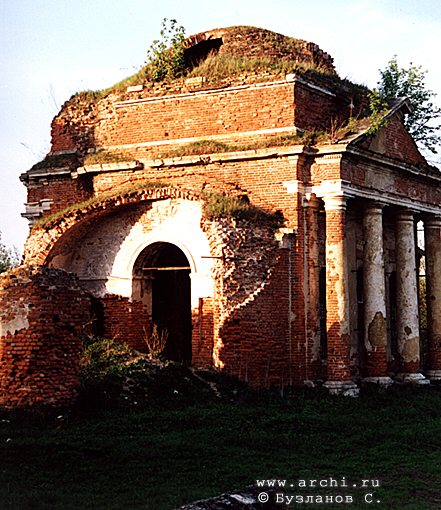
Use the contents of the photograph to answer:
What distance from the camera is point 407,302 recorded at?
18.1 metres

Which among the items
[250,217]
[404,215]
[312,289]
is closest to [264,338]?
[312,289]

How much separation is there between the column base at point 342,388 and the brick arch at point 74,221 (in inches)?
173

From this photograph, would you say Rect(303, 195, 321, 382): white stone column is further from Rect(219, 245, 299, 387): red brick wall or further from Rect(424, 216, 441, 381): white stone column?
Rect(424, 216, 441, 381): white stone column

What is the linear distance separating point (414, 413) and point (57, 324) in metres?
6.20

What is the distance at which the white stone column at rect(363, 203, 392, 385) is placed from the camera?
16.8 m

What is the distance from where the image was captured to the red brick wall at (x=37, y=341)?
11570mm

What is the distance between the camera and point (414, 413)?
47.1ft

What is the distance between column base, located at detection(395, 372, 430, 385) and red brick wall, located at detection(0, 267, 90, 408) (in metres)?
8.16

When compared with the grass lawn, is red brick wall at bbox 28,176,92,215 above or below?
above

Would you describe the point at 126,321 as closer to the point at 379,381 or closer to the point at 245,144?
the point at 245,144

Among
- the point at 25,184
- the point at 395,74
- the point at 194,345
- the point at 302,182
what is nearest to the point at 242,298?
the point at 194,345

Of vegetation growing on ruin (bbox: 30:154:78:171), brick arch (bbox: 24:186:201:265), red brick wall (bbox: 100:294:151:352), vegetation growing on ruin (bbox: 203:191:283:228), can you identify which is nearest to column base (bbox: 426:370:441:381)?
vegetation growing on ruin (bbox: 203:191:283:228)

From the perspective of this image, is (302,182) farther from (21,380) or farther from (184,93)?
(21,380)

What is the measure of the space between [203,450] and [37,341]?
2.83 m
